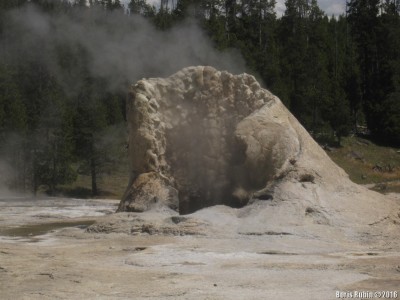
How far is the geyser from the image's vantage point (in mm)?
16234

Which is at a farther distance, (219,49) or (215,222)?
(219,49)

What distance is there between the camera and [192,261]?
11008 mm

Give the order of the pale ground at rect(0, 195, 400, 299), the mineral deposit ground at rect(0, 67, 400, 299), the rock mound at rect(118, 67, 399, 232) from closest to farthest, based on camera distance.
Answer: the pale ground at rect(0, 195, 400, 299)
the mineral deposit ground at rect(0, 67, 400, 299)
the rock mound at rect(118, 67, 399, 232)

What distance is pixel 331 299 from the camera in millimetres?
7941

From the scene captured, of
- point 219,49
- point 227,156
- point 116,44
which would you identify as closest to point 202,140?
point 227,156

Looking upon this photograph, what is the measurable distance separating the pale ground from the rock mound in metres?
1.00

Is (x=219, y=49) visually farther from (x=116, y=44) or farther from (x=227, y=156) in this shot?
(x=227, y=156)

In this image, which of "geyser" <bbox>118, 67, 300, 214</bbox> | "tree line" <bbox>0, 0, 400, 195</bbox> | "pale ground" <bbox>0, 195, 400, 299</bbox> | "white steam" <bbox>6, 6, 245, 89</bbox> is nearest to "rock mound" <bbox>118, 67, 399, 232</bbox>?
"geyser" <bbox>118, 67, 300, 214</bbox>

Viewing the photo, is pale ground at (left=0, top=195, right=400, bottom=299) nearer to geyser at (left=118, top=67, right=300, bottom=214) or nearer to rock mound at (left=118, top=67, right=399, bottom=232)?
rock mound at (left=118, top=67, right=399, bottom=232)

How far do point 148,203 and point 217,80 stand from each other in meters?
3.81

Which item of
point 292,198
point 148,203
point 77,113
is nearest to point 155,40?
point 77,113

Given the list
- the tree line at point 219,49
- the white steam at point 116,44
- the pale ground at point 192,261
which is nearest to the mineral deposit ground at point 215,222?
the pale ground at point 192,261

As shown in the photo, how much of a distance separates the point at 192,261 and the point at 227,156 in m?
6.34

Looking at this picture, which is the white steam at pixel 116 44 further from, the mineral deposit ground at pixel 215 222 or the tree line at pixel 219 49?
the mineral deposit ground at pixel 215 222
